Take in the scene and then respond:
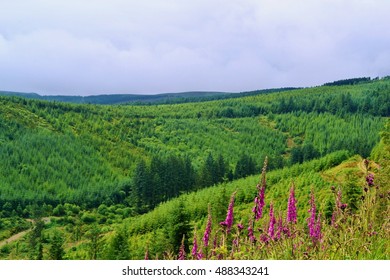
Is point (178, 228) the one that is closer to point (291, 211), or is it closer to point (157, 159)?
point (291, 211)

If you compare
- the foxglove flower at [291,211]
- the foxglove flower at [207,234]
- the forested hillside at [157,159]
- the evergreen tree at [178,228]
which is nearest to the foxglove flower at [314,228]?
the foxglove flower at [291,211]

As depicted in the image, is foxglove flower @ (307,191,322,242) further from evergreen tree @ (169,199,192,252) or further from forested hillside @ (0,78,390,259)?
evergreen tree @ (169,199,192,252)

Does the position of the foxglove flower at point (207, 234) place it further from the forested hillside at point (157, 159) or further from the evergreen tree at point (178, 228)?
the evergreen tree at point (178, 228)

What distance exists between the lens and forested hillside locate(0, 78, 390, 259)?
41656 millimetres

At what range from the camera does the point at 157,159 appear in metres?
77.4

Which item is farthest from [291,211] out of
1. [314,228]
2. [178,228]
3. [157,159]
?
[157,159]

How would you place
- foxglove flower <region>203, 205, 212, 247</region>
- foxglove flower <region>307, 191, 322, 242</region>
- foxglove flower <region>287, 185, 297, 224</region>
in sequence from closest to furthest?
foxglove flower <region>307, 191, 322, 242</region>, foxglove flower <region>203, 205, 212, 247</region>, foxglove flower <region>287, 185, 297, 224</region>

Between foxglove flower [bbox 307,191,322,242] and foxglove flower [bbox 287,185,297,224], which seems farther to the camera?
foxglove flower [bbox 287,185,297,224]

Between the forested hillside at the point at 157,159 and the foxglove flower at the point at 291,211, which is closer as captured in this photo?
the foxglove flower at the point at 291,211

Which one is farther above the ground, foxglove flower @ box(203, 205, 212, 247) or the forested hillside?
foxglove flower @ box(203, 205, 212, 247)

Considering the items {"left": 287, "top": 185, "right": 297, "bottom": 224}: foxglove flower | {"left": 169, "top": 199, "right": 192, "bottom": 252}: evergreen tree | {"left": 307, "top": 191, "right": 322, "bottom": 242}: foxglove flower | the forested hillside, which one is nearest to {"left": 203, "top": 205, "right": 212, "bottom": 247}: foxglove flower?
{"left": 287, "top": 185, "right": 297, "bottom": 224}: foxglove flower

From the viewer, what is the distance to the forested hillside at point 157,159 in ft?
137

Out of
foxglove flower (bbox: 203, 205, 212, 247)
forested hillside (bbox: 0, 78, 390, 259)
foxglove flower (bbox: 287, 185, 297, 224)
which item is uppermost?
foxglove flower (bbox: 287, 185, 297, 224)

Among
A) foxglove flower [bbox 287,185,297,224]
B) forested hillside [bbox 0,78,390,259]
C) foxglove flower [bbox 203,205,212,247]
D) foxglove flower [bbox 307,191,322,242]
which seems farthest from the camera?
forested hillside [bbox 0,78,390,259]
